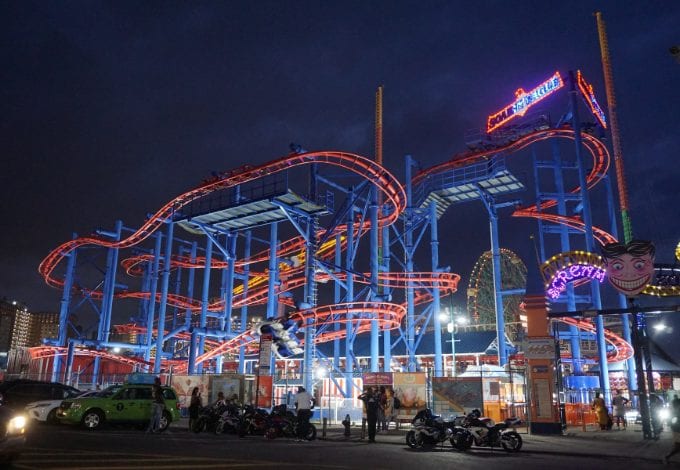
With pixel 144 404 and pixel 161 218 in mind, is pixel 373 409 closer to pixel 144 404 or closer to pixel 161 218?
pixel 144 404

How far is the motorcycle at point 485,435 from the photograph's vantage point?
14609mm

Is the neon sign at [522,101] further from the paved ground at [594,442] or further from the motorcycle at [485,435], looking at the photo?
the motorcycle at [485,435]

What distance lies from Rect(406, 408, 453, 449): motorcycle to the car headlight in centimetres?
959

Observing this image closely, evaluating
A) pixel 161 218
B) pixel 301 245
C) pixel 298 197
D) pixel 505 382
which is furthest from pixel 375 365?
pixel 161 218

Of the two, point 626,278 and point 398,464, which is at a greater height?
point 626,278

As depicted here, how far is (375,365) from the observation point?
29.9 m

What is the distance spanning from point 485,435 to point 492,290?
44017 mm

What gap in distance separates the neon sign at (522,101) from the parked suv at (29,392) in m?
31.6

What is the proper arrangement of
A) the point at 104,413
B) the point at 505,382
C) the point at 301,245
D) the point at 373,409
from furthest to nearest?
the point at 301,245
the point at 505,382
the point at 104,413
the point at 373,409

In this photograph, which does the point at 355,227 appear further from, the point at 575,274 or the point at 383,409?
the point at 383,409

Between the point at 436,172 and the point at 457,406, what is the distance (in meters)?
24.5

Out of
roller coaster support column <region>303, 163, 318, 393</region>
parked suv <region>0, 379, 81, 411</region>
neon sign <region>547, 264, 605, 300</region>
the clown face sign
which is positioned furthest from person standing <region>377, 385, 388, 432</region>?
parked suv <region>0, 379, 81, 411</region>

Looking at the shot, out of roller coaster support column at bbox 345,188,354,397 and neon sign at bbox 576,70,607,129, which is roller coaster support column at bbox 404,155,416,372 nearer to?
roller coaster support column at bbox 345,188,354,397

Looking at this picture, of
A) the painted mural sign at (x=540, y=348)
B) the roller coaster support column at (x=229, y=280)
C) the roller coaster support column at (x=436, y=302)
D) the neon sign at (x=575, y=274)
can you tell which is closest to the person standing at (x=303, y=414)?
the painted mural sign at (x=540, y=348)
